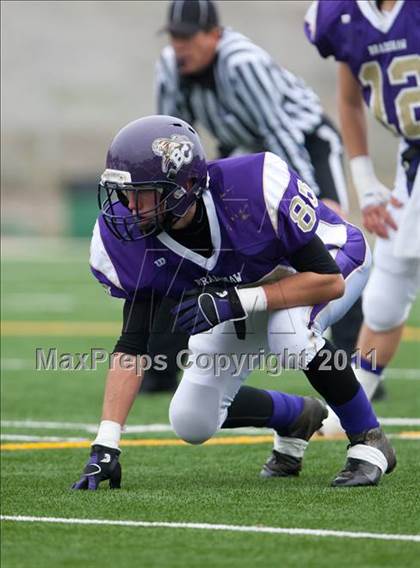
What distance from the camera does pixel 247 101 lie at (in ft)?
19.7

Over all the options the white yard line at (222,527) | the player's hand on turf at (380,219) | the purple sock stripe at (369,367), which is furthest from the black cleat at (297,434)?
the white yard line at (222,527)

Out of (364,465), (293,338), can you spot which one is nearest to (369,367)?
(364,465)

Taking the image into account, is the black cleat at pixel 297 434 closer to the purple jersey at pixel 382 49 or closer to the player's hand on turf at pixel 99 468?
the player's hand on turf at pixel 99 468

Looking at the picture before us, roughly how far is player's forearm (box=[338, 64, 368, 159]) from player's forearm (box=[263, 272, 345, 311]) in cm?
146

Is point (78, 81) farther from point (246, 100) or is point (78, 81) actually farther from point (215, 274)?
point (215, 274)

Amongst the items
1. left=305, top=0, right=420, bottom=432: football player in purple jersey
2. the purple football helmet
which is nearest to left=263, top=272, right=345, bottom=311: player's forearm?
the purple football helmet

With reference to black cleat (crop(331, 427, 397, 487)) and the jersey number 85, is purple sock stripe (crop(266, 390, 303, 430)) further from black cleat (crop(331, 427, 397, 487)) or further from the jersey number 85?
the jersey number 85

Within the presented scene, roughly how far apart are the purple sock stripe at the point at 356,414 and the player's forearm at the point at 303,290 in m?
0.35

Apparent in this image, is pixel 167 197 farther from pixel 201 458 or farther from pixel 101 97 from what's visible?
pixel 101 97

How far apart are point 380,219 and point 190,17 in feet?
5.07

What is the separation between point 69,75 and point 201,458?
103 feet

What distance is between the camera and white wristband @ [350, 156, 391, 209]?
494cm

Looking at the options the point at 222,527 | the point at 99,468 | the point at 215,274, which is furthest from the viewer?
the point at 215,274

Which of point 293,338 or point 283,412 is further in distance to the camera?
point 283,412
